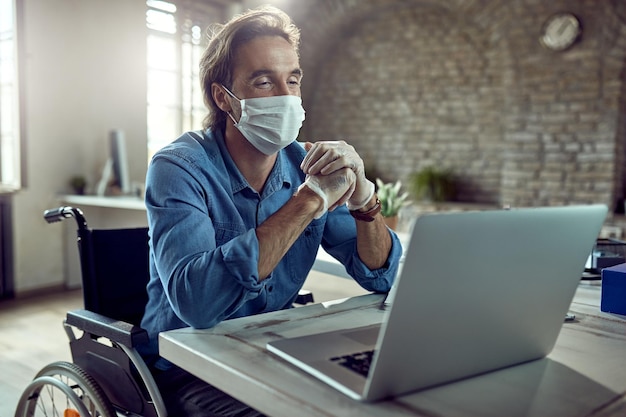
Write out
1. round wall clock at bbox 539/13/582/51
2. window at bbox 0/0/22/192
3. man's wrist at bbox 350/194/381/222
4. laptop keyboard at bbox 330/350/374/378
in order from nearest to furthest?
laptop keyboard at bbox 330/350/374/378, man's wrist at bbox 350/194/381/222, window at bbox 0/0/22/192, round wall clock at bbox 539/13/582/51

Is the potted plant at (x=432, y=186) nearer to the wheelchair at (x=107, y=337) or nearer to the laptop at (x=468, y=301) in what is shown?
the wheelchair at (x=107, y=337)

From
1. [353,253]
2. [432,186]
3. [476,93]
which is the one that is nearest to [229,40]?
[353,253]

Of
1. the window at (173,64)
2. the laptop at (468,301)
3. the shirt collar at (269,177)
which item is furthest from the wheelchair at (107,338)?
the window at (173,64)

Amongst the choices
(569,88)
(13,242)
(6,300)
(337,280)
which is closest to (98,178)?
(13,242)

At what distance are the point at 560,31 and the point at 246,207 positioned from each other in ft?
14.5

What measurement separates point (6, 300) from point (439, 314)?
402 centimetres

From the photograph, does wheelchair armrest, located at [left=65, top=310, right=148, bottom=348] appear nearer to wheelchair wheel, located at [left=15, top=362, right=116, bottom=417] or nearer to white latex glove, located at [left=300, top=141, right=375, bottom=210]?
wheelchair wheel, located at [left=15, top=362, right=116, bottom=417]

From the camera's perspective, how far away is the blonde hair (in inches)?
50.3

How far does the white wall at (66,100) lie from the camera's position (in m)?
4.01

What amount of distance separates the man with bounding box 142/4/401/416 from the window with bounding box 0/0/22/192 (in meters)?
3.16

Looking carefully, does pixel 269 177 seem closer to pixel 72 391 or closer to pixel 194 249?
pixel 194 249

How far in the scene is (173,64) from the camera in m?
5.12

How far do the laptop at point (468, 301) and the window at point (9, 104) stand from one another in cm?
384

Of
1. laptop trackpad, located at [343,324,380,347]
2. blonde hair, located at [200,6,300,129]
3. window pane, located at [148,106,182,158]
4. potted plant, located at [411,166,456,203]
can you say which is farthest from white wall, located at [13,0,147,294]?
laptop trackpad, located at [343,324,380,347]
